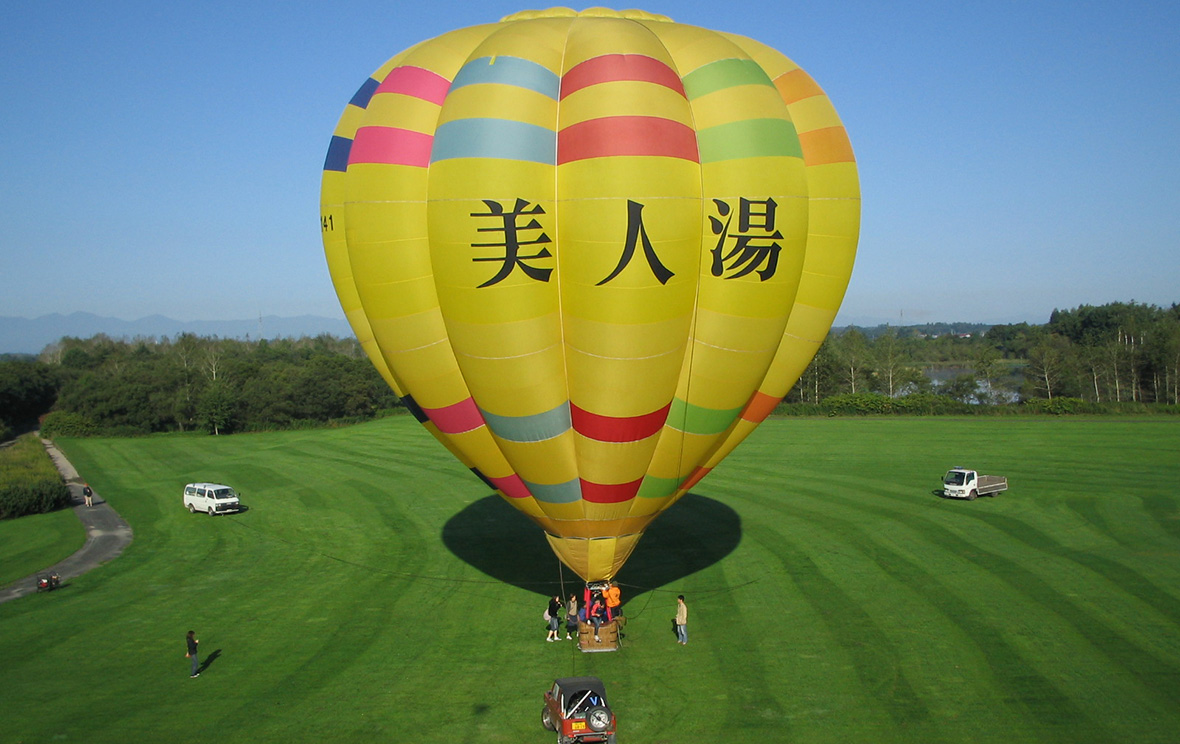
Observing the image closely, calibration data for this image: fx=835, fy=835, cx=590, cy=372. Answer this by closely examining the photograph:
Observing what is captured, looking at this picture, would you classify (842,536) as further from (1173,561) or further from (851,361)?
(851,361)

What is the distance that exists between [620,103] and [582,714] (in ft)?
29.5

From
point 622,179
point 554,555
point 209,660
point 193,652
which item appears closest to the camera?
point 622,179

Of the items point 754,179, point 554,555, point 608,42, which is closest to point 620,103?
point 608,42

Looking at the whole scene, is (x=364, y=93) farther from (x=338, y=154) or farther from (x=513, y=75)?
(x=513, y=75)

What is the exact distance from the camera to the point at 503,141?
12.2 meters

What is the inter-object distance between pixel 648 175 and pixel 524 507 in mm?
6514

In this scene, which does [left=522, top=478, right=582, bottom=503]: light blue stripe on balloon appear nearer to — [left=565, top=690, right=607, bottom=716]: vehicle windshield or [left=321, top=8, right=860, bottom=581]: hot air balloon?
[left=321, top=8, right=860, bottom=581]: hot air balloon

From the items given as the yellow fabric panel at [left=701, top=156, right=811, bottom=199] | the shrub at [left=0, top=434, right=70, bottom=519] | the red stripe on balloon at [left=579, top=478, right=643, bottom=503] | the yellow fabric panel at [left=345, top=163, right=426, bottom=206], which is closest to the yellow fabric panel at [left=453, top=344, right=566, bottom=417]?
the red stripe on balloon at [left=579, top=478, right=643, bottom=503]

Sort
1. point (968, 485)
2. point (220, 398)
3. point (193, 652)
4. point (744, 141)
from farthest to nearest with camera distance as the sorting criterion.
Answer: point (220, 398) → point (968, 485) → point (193, 652) → point (744, 141)

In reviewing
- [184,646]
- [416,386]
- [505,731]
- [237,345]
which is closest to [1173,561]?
[505,731]

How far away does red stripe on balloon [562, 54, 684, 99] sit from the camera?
40.7 feet

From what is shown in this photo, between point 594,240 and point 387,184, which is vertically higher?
point 387,184

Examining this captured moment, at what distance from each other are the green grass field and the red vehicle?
79 centimetres

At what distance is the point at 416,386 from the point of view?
1405cm
